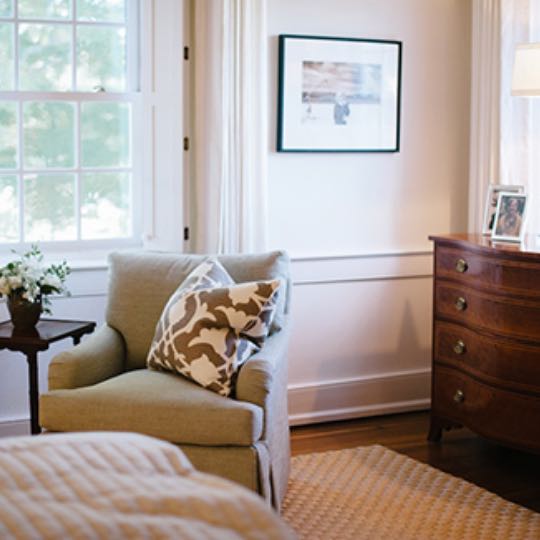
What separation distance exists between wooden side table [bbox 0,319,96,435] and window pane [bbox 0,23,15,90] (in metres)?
1.05

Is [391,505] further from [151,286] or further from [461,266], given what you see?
[151,286]

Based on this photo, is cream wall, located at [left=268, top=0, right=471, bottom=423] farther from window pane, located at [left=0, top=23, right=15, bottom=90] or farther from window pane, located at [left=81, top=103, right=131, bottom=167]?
window pane, located at [left=0, top=23, right=15, bottom=90]

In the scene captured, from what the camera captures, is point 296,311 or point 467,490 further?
point 296,311

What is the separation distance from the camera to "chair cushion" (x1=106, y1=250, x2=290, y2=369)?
142 inches

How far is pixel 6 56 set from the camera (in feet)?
13.2

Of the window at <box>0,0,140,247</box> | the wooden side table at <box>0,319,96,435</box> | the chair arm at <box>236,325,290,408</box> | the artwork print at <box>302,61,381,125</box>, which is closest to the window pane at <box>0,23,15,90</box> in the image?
the window at <box>0,0,140,247</box>

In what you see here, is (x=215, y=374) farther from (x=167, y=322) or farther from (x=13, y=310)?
(x=13, y=310)

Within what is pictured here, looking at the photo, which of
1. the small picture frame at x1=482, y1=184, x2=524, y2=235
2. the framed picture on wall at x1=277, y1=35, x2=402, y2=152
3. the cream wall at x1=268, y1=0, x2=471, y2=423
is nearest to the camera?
the small picture frame at x1=482, y1=184, x2=524, y2=235

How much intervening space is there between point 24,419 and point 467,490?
188cm

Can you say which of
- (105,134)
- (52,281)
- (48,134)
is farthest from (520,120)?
(52,281)

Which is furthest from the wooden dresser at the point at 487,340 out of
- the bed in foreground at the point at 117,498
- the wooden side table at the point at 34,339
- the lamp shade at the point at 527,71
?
the bed in foreground at the point at 117,498

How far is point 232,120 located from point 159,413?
1.65 meters

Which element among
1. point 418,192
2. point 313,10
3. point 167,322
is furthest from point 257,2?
point 167,322

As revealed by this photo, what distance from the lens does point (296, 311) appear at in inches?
180
